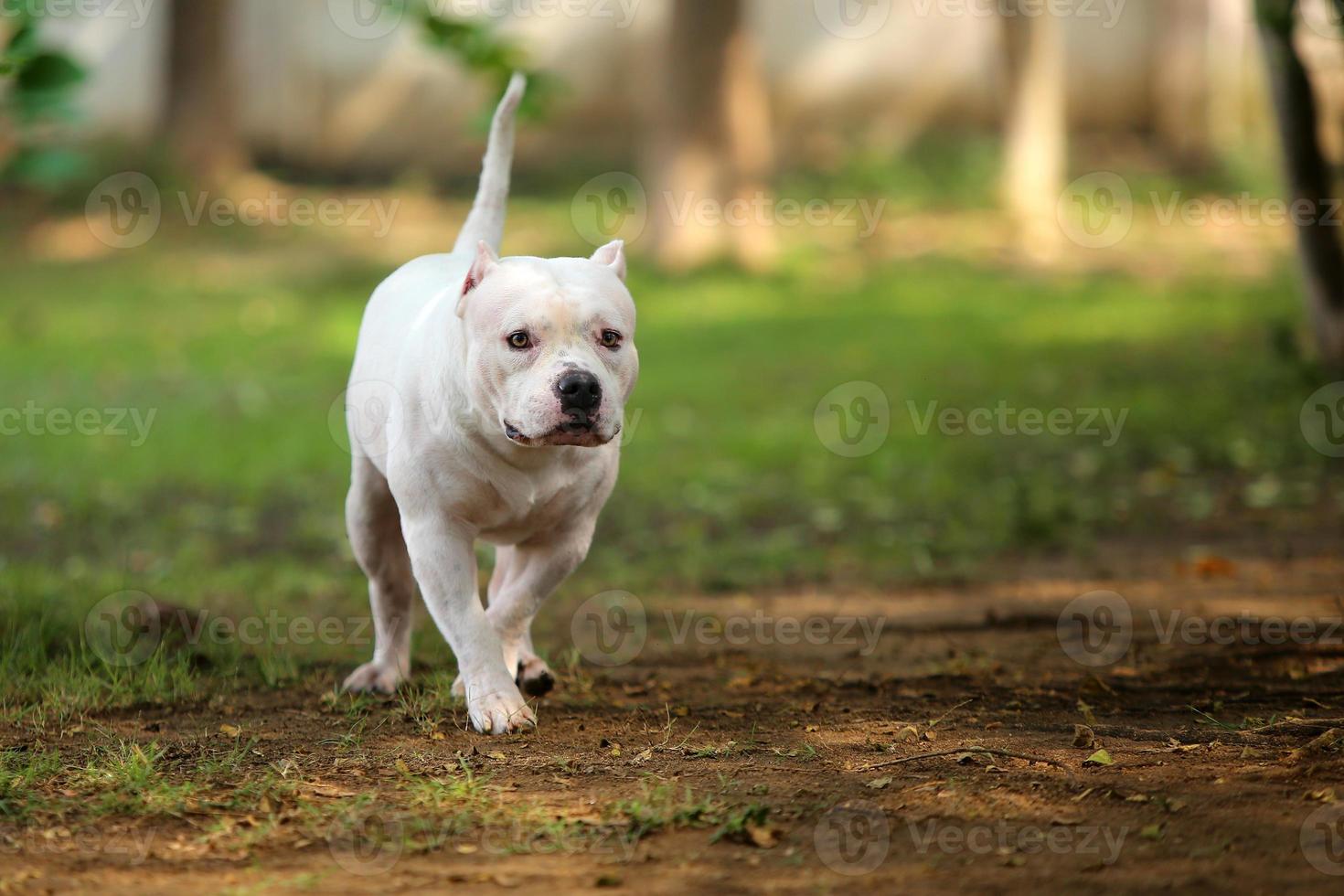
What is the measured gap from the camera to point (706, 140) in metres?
15.0

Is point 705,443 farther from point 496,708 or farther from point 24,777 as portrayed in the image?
point 24,777

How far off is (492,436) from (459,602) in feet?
1.78

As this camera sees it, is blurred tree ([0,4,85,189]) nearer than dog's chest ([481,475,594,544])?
No

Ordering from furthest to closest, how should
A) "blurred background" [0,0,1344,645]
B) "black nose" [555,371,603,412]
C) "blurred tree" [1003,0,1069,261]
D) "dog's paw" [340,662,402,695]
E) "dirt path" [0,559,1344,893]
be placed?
"blurred tree" [1003,0,1069,261] → "blurred background" [0,0,1344,645] → "dog's paw" [340,662,402,695] → "black nose" [555,371,603,412] → "dirt path" [0,559,1344,893]

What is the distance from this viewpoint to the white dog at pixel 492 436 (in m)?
4.57

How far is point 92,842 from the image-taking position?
3.75 metres

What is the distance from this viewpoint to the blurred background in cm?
851

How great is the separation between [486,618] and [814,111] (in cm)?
1606

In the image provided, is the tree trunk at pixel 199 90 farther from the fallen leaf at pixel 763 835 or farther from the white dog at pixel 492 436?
the fallen leaf at pixel 763 835

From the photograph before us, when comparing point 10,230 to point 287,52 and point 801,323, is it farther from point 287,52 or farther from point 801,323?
point 801,323

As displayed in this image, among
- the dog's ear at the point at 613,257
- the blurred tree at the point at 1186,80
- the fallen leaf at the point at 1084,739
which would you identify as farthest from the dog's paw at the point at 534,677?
the blurred tree at the point at 1186,80

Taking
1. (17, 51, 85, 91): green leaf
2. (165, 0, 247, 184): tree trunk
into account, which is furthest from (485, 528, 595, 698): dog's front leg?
(165, 0, 247, 184): tree trunk

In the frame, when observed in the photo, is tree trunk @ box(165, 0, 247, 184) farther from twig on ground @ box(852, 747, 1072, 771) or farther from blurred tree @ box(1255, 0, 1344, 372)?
twig on ground @ box(852, 747, 1072, 771)

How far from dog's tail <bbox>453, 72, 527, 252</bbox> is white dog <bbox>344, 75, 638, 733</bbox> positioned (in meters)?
0.28
